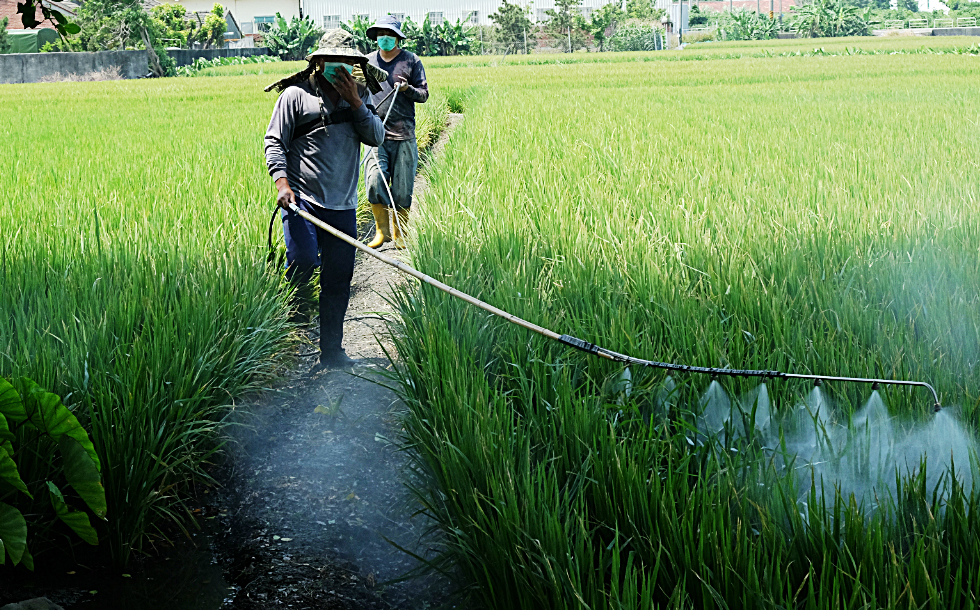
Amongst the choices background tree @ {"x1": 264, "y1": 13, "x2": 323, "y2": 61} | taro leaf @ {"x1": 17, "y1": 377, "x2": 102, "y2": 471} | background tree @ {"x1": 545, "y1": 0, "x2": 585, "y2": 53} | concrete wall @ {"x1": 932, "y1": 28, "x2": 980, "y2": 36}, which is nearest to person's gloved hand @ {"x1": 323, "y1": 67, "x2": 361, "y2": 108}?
taro leaf @ {"x1": 17, "y1": 377, "x2": 102, "y2": 471}

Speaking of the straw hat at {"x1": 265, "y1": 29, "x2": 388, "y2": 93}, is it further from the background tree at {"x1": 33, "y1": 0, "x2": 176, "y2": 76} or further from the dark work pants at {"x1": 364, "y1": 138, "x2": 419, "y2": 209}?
the background tree at {"x1": 33, "y1": 0, "x2": 176, "y2": 76}

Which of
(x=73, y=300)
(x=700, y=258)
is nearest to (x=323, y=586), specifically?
(x=73, y=300)

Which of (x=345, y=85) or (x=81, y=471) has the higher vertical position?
(x=345, y=85)

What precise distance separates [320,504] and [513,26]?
146ft

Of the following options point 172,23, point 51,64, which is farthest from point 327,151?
point 172,23

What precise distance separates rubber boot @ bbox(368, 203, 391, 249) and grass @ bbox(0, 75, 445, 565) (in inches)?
27.6

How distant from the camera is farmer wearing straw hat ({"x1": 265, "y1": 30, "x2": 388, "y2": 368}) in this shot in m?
2.98

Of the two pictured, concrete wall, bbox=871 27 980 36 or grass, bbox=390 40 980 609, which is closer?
grass, bbox=390 40 980 609

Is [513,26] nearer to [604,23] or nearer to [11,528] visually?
[604,23]

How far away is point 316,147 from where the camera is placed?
10.0ft

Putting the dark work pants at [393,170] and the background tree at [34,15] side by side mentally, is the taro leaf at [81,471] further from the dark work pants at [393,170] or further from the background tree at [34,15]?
the dark work pants at [393,170]

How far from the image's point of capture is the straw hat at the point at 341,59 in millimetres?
2900

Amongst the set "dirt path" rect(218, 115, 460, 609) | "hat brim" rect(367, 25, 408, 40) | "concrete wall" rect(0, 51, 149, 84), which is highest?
"concrete wall" rect(0, 51, 149, 84)

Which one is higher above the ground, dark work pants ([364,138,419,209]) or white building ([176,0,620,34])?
white building ([176,0,620,34])
